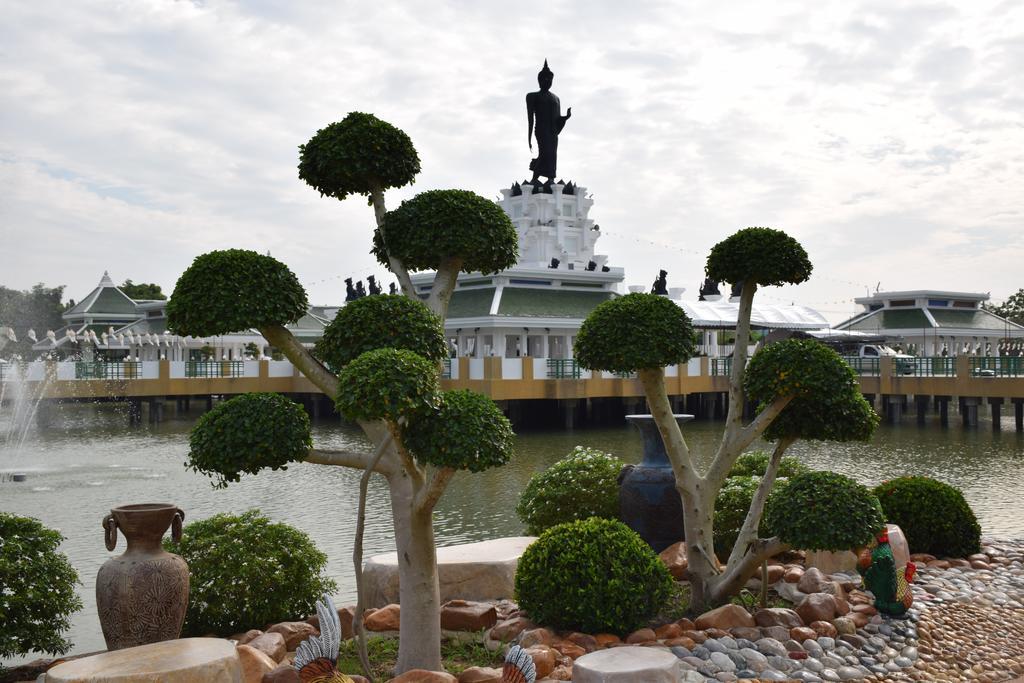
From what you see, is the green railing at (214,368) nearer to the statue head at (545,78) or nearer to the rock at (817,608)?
the statue head at (545,78)

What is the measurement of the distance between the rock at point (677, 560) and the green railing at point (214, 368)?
97.5 feet

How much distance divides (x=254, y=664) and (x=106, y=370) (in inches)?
1235

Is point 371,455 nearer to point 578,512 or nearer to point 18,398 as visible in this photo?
point 578,512

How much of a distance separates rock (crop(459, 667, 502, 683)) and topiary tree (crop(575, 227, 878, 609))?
2661 millimetres

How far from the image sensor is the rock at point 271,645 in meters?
7.31

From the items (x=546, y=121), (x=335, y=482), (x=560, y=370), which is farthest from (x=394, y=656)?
(x=546, y=121)

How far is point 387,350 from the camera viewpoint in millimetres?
6055

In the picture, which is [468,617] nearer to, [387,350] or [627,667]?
[627,667]

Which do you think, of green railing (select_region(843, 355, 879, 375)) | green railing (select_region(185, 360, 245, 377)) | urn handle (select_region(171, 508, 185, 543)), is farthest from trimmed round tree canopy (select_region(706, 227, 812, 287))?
green railing (select_region(185, 360, 245, 377))

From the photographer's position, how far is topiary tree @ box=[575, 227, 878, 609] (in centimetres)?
828

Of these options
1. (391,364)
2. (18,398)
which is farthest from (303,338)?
(391,364)

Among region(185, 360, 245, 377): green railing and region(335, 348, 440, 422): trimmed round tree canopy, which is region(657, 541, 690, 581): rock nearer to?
region(335, 348, 440, 422): trimmed round tree canopy

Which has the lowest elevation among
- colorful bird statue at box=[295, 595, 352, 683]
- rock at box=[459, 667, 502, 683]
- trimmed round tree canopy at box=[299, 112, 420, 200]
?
Answer: rock at box=[459, 667, 502, 683]

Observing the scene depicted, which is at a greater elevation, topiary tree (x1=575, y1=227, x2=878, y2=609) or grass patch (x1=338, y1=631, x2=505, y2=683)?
topiary tree (x1=575, y1=227, x2=878, y2=609)
